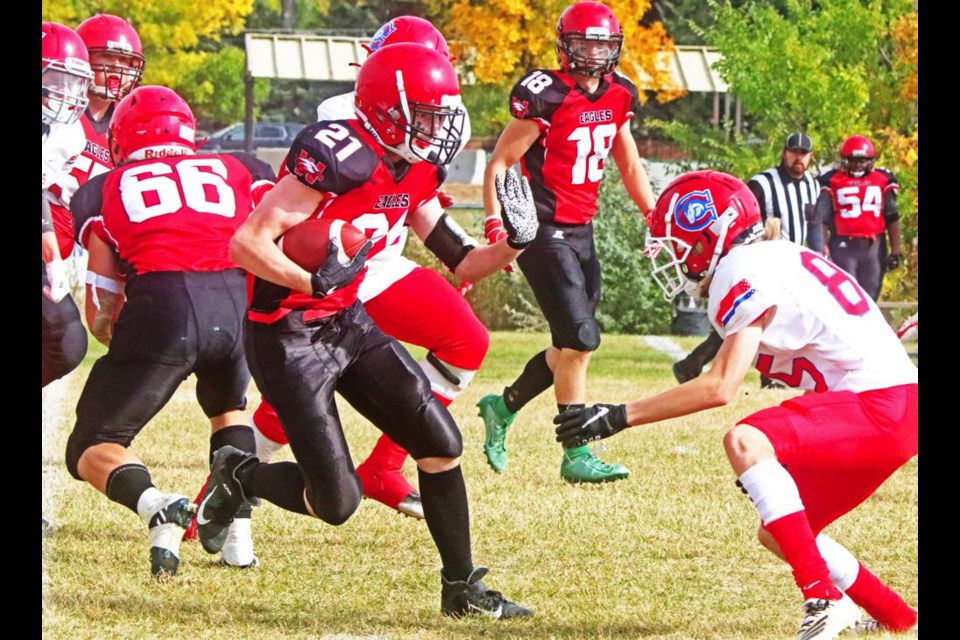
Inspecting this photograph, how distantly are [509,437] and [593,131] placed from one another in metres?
1.91

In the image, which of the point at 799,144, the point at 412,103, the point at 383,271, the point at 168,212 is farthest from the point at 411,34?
the point at 799,144

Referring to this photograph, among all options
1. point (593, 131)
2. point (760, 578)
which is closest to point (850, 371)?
point (760, 578)

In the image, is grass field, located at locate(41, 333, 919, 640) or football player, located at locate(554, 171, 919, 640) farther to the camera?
grass field, located at locate(41, 333, 919, 640)

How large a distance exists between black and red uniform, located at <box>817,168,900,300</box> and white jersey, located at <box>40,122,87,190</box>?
754cm

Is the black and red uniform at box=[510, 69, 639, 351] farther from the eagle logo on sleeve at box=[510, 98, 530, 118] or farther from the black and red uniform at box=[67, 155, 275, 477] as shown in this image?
the black and red uniform at box=[67, 155, 275, 477]

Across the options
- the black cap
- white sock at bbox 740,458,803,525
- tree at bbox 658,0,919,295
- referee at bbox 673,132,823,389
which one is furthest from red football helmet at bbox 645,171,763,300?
tree at bbox 658,0,919,295

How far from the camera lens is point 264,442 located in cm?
556

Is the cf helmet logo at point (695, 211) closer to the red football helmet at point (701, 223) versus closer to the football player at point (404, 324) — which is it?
the red football helmet at point (701, 223)

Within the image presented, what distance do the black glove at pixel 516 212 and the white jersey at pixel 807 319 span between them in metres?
0.56

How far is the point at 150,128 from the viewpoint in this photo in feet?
16.1

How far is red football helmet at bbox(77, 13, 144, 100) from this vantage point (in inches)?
245

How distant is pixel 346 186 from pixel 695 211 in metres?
0.97

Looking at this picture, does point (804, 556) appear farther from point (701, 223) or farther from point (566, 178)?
point (566, 178)

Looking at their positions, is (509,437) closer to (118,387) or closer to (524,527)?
(524,527)
